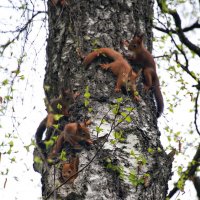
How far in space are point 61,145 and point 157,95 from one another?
1.07 m

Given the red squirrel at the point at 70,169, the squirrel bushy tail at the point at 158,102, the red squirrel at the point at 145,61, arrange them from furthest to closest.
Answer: the squirrel bushy tail at the point at 158,102, the red squirrel at the point at 145,61, the red squirrel at the point at 70,169

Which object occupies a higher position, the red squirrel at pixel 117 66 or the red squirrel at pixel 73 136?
the red squirrel at pixel 117 66

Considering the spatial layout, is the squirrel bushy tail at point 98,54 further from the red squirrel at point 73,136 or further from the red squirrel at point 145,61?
the red squirrel at point 73,136

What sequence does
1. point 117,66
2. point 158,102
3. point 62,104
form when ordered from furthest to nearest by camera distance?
1. point 158,102
2. point 117,66
3. point 62,104

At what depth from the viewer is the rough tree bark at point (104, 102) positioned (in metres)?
2.54

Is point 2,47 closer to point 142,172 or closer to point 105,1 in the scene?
point 105,1

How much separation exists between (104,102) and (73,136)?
1.18 feet

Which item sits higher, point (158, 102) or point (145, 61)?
point (145, 61)

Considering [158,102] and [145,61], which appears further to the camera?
[158,102]

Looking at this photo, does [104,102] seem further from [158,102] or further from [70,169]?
[158,102]

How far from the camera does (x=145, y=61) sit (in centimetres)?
Result: 333

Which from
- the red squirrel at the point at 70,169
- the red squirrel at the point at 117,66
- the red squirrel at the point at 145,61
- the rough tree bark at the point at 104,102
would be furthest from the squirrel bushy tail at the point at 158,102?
the red squirrel at the point at 70,169

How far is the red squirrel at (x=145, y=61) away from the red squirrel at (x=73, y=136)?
54 cm

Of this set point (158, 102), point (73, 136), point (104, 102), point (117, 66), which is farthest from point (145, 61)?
point (73, 136)
